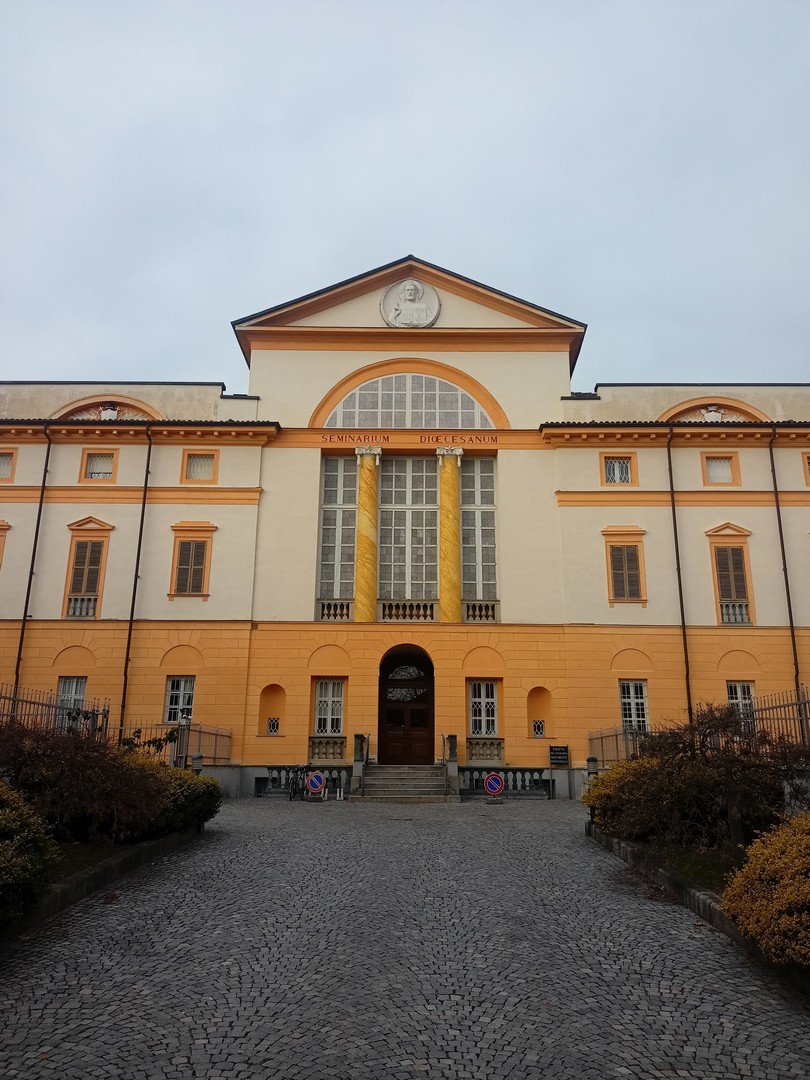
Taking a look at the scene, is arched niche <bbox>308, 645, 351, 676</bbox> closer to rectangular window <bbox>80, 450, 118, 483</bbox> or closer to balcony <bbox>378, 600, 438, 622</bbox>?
balcony <bbox>378, 600, 438, 622</bbox>

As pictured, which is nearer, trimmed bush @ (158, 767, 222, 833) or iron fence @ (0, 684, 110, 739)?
iron fence @ (0, 684, 110, 739)

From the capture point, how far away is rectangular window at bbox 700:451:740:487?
27031mm

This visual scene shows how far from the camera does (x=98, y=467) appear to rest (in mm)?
27359

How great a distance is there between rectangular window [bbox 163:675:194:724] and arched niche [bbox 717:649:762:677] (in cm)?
1659

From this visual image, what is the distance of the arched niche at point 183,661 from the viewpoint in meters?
25.5

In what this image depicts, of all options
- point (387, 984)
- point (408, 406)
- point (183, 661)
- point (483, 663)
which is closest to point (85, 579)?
point (183, 661)

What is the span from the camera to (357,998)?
257 inches

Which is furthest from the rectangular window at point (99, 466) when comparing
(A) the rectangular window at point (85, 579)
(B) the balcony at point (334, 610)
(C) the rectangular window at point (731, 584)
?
(C) the rectangular window at point (731, 584)

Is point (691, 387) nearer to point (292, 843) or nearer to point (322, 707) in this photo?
point (322, 707)

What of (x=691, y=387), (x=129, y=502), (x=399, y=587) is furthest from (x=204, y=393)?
(x=691, y=387)

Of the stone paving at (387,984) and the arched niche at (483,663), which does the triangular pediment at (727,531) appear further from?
the stone paving at (387,984)

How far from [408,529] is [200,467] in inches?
288

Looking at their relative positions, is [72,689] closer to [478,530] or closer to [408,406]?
[478,530]

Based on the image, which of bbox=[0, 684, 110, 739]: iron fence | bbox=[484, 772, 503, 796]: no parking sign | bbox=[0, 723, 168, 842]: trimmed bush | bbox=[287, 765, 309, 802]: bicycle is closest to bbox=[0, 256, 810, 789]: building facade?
bbox=[287, 765, 309, 802]: bicycle
